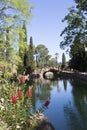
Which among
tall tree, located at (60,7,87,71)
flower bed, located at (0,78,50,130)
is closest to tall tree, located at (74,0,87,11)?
tall tree, located at (60,7,87,71)

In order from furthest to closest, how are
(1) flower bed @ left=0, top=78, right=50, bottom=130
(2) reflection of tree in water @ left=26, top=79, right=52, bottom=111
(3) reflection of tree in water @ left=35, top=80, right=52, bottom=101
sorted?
(3) reflection of tree in water @ left=35, top=80, right=52, bottom=101 → (2) reflection of tree in water @ left=26, top=79, right=52, bottom=111 → (1) flower bed @ left=0, top=78, right=50, bottom=130

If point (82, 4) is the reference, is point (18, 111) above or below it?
below

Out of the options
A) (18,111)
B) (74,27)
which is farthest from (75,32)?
(18,111)

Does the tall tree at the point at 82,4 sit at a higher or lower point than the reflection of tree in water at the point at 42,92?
higher

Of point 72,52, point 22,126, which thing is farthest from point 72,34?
point 22,126

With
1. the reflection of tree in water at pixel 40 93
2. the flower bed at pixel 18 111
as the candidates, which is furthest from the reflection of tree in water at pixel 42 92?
the flower bed at pixel 18 111

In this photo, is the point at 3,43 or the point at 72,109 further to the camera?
the point at 3,43

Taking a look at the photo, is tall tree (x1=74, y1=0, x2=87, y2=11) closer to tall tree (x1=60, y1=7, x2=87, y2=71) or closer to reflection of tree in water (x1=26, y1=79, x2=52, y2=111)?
tall tree (x1=60, y1=7, x2=87, y2=71)

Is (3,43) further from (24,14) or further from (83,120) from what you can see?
(83,120)

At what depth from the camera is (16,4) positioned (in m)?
30.3

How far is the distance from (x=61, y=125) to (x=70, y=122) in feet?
3.13

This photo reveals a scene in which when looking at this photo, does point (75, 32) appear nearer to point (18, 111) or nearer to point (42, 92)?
point (42, 92)

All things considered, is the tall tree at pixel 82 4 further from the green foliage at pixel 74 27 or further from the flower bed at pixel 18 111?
the flower bed at pixel 18 111

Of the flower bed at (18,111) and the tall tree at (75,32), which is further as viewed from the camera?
the tall tree at (75,32)
